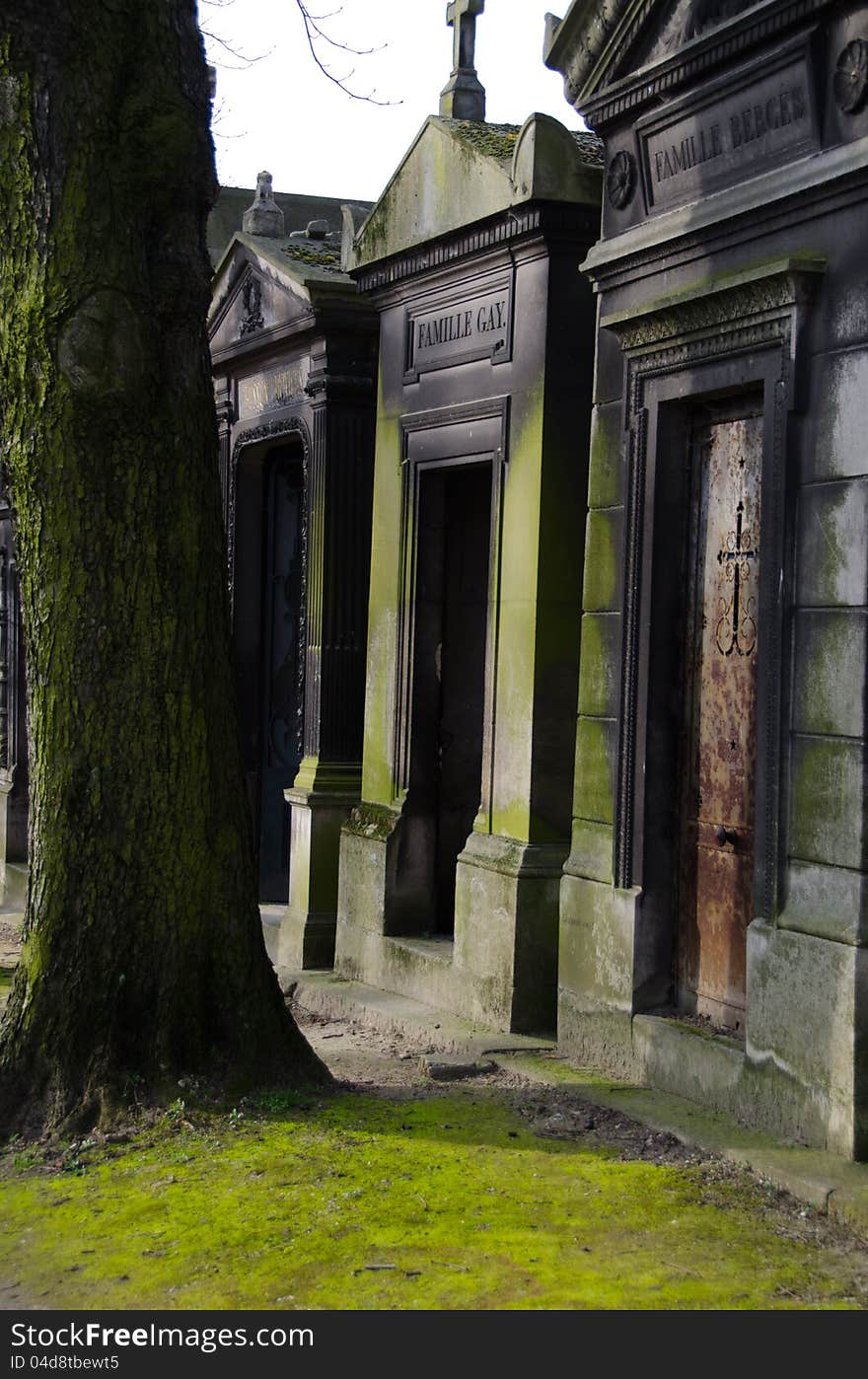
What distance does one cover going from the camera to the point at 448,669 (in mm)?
8531

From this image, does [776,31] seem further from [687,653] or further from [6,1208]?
[6,1208]

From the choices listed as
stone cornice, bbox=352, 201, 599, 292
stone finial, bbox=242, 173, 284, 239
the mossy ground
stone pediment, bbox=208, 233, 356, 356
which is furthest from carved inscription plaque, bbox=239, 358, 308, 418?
the mossy ground

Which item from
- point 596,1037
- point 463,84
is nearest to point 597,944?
point 596,1037

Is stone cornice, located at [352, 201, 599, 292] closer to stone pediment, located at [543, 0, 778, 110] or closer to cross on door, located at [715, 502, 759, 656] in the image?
stone pediment, located at [543, 0, 778, 110]

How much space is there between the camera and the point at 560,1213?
4.82 metres

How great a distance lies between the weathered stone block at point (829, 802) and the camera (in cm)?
519

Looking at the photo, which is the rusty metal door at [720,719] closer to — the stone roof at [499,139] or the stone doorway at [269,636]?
the stone roof at [499,139]

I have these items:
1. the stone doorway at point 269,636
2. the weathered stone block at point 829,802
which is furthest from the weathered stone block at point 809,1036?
the stone doorway at point 269,636

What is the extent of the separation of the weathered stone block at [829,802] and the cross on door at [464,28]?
16.0 ft

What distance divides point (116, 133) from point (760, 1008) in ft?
12.6

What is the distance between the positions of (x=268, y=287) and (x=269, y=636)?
7.71 ft

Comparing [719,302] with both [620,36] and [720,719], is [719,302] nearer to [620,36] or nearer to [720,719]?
[620,36]

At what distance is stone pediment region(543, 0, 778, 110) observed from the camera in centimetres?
598

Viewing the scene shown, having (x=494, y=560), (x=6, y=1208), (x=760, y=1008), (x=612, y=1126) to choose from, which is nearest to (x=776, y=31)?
(x=494, y=560)
